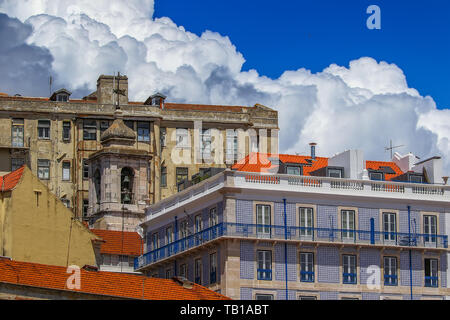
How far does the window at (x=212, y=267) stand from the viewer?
96725mm

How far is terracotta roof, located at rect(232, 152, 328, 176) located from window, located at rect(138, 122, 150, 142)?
38698mm

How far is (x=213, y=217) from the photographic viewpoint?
9862 centimetres

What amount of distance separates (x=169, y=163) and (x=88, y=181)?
8803 mm

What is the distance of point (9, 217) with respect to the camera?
3984 inches

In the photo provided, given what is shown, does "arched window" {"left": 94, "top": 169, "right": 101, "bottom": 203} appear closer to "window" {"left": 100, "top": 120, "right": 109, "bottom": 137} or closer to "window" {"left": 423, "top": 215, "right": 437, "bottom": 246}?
"window" {"left": 100, "top": 120, "right": 109, "bottom": 137}

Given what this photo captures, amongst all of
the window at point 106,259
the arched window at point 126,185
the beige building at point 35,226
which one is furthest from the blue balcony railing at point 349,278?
the arched window at point 126,185

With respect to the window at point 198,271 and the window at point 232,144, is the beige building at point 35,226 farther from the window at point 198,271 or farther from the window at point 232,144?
the window at point 232,144

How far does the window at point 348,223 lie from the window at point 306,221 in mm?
1999

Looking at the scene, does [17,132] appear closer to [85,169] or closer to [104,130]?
[85,169]

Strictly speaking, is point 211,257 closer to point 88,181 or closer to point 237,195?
point 237,195
